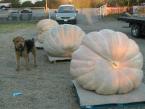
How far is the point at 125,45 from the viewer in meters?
8.12

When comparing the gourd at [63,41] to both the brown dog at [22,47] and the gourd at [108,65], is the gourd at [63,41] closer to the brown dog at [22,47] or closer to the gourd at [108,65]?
the brown dog at [22,47]

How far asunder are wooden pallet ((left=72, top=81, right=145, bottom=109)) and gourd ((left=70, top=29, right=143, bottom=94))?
14 centimetres

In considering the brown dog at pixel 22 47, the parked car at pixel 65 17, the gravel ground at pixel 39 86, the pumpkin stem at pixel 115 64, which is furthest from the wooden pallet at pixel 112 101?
the parked car at pixel 65 17

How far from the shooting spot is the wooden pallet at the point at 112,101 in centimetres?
741

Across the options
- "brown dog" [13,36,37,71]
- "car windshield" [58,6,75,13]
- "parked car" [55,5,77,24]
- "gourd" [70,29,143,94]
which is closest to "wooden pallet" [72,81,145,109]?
"gourd" [70,29,143,94]

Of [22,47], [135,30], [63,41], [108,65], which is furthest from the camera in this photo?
[135,30]

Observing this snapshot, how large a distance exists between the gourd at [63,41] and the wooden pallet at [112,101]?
4.91 meters

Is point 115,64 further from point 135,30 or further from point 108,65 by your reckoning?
point 135,30

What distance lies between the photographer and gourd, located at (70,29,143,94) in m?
7.77

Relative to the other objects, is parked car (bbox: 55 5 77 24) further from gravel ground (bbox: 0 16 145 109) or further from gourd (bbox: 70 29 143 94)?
gourd (bbox: 70 29 143 94)

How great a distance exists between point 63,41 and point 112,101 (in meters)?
5.41

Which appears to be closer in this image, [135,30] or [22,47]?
[22,47]

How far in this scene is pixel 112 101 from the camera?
7496mm

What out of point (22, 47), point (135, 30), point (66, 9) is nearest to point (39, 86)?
point (22, 47)
